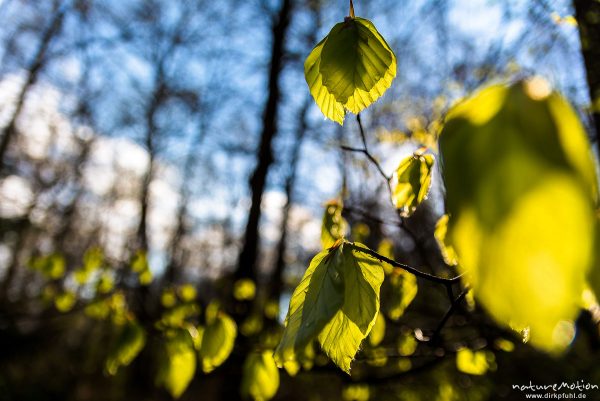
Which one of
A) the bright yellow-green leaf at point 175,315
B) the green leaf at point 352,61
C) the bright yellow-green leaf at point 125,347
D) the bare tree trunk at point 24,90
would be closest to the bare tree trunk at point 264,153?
the bright yellow-green leaf at point 175,315

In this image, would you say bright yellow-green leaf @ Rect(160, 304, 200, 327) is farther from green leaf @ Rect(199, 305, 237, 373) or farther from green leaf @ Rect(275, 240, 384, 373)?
green leaf @ Rect(275, 240, 384, 373)

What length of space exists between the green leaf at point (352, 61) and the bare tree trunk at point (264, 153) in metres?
3.96

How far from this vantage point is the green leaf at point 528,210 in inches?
9.6

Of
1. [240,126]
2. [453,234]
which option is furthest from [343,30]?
[240,126]

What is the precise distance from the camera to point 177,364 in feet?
4.83

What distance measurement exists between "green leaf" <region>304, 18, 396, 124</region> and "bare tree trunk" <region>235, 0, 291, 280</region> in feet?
13.0

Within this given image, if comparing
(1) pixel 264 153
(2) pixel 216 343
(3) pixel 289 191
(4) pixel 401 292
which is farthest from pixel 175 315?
(3) pixel 289 191

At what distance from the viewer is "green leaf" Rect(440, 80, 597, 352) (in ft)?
0.80

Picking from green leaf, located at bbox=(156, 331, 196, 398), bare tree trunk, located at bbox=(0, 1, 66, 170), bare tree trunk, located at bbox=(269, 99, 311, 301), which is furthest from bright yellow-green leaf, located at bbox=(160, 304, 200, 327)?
bare tree trunk, located at bbox=(0, 1, 66, 170)

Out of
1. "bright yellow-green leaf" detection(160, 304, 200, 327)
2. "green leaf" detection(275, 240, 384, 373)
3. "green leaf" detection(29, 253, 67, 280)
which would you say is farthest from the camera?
"green leaf" detection(29, 253, 67, 280)

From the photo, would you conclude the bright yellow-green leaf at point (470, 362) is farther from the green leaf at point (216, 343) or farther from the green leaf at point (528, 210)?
the green leaf at point (528, 210)

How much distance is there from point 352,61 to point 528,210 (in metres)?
0.51

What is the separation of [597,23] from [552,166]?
64.7 inches

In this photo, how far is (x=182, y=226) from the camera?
18.8 metres
